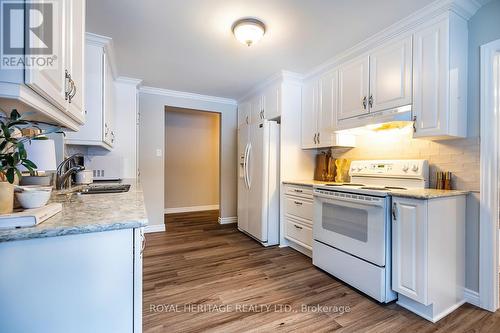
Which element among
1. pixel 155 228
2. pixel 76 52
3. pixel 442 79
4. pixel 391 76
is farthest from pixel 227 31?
pixel 155 228

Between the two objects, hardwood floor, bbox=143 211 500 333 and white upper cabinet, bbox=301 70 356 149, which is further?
white upper cabinet, bbox=301 70 356 149

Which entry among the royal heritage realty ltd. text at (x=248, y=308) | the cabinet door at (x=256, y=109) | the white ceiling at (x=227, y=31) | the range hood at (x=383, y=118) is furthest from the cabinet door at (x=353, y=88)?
the royal heritage realty ltd. text at (x=248, y=308)

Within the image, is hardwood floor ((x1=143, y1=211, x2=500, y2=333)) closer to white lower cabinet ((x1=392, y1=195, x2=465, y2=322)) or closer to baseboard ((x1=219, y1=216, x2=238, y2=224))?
white lower cabinet ((x1=392, y1=195, x2=465, y2=322))

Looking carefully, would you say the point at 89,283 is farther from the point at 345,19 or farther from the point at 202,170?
the point at 202,170

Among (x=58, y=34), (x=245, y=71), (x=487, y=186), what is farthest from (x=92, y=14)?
(x=487, y=186)

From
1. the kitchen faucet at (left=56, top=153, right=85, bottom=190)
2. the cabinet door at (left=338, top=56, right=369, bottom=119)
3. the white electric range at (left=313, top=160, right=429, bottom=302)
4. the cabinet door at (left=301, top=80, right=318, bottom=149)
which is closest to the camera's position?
the white electric range at (left=313, top=160, right=429, bottom=302)

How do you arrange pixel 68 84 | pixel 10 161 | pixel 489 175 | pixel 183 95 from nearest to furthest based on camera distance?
pixel 10 161, pixel 68 84, pixel 489 175, pixel 183 95

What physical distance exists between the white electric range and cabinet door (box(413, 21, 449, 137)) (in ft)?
1.31

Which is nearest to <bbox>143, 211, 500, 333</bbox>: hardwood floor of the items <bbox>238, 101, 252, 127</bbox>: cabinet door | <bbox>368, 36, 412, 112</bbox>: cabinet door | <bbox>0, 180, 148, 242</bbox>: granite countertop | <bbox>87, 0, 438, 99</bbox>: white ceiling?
<bbox>0, 180, 148, 242</bbox>: granite countertop

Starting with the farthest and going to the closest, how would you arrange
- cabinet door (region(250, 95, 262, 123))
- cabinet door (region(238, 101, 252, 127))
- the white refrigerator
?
cabinet door (region(238, 101, 252, 127)) < cabinet door (region(250, 95, 262, 123)) < the white refrigerator

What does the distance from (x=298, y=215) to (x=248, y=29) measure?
2.09 m

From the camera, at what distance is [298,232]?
9.59 feet

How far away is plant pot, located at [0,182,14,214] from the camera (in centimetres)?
85

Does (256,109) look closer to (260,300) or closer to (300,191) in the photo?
(300,191)
